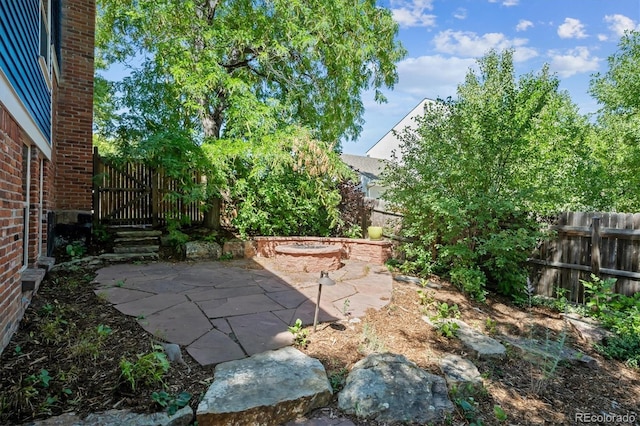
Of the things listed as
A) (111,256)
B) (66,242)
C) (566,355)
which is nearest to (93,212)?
(66,242)

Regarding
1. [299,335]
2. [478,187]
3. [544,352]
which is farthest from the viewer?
[478,187]

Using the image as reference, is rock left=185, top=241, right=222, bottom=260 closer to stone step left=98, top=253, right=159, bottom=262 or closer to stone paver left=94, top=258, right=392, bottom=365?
stone paver left=94, top=258, right=392, bottom=365

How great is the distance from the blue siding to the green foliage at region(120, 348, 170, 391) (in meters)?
2.15

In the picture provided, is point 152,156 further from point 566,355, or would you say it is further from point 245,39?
point 566,355

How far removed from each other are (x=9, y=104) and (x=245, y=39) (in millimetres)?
5636

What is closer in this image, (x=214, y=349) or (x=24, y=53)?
(x=214, y=349)

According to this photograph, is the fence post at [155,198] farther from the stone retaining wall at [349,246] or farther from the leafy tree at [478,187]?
the leafy tree at [478,187]

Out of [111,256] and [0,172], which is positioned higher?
[0,172]

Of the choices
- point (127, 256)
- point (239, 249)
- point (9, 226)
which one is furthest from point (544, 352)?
point (127, 256)

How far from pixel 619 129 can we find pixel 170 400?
559 inches

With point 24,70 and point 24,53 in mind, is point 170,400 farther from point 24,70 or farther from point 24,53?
point 24,53

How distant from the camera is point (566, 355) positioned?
3336 millimetres

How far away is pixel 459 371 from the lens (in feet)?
8.36

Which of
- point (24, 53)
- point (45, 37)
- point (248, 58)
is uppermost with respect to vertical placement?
point (248, 58)
